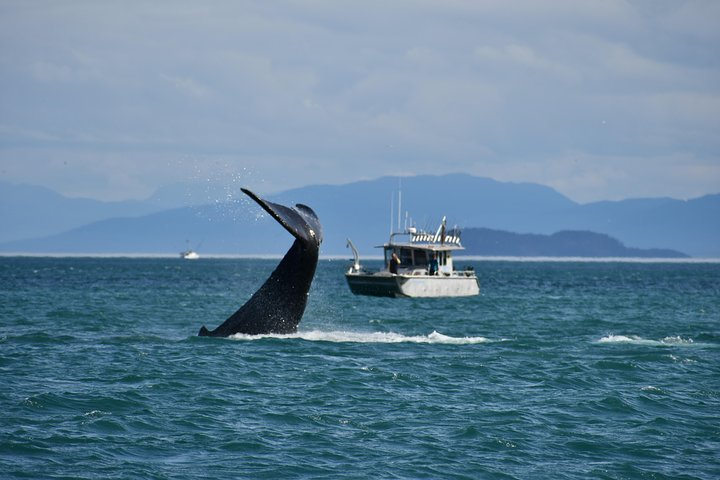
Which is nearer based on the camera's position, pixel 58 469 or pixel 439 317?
pixel 58 469

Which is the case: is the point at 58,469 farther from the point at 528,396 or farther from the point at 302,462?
the point at 528,396

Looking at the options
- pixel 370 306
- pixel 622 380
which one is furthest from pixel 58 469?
pixel 370 306

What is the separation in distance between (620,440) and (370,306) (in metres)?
39.1

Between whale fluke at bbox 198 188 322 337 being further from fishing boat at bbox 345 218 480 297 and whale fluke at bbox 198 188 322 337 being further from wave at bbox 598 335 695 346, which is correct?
fishing boat at bbox 345 218 480 297

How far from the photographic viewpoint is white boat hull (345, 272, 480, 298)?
212ft

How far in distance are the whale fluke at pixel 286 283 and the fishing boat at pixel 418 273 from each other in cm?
3596

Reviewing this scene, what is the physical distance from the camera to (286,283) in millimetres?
25000

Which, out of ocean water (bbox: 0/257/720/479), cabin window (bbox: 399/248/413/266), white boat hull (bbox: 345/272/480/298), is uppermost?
cabin window (bbox: 399/248/413/266)

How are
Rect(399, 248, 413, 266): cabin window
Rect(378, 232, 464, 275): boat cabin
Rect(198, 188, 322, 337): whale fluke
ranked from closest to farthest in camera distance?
Rect(198, 188, 322, 337): whale fluke
Rect(378, 232, 464, 275): boat cabin
Rect(399, 248, 413, 266): cabin window

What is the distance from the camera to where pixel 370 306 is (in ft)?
186

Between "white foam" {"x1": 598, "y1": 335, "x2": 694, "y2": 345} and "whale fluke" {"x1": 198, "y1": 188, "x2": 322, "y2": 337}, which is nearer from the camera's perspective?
"whale fluke" {"x1": 198, "y1": 188, "x2": 322, "y2": 337}

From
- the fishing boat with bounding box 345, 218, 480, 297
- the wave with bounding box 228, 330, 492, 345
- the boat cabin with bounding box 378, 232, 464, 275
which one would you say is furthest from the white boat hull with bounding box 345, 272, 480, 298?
the wave with bounding box 228, 330, 492, 345

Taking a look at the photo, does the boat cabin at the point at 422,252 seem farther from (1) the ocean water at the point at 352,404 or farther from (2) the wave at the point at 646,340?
(2) the wave at the point at 646,340

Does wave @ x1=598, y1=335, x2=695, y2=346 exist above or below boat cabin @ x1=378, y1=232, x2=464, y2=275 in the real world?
below
